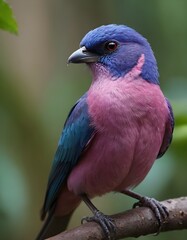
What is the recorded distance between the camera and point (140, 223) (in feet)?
13.5

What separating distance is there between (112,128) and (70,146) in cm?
46

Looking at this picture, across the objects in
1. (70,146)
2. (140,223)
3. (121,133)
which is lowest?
(140,223)

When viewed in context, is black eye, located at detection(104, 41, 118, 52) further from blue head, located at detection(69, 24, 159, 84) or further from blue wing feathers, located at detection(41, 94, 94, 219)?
blue wing feathers, located at detection(41, 94, 94, 219)

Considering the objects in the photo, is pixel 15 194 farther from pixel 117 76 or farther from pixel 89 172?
pixel 117 76

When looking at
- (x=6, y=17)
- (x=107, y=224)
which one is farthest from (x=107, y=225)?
(x=6, y=17)

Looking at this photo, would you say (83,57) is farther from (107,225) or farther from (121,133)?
(107,225)

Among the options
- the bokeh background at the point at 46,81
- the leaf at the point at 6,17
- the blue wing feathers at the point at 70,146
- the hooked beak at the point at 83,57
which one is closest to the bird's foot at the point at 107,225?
the blue wing feathers at the point at 70,146

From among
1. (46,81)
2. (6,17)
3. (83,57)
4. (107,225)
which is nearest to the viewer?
(6,17)

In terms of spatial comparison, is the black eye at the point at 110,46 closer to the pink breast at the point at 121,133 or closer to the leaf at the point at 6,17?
the pink breast at the point at 121,133

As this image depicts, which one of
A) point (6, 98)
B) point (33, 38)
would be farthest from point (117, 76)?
point (33, 38)

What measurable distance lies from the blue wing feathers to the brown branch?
525 millimetres

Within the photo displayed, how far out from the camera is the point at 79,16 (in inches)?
288

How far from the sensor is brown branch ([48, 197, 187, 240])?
13.1 ft

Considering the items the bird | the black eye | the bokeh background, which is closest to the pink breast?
the bird
